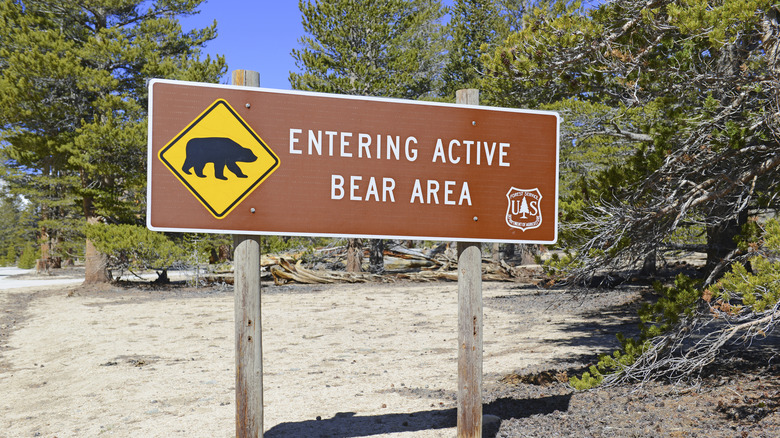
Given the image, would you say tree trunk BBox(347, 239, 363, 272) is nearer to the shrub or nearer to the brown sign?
the shrub

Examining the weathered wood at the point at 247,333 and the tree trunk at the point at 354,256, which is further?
the tree trunk at the point at 354,256

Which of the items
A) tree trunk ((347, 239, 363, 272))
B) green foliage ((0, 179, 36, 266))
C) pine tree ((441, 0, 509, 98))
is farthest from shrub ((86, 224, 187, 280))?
green foliage ((0, 179, 36, 266))

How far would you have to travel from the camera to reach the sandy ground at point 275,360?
5.62 m

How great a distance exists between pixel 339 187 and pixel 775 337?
26.7 feet

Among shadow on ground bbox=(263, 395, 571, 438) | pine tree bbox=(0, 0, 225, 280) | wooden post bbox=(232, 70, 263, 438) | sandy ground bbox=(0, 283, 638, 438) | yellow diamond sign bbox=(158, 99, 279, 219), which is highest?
pine tree bbox=(0, 0, 225, 280)

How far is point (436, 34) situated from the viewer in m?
31.2

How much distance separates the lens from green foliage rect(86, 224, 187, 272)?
17.9 metres

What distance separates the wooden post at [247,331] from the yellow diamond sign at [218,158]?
0.24 meters

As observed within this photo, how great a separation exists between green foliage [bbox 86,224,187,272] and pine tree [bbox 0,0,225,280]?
3.32 ft

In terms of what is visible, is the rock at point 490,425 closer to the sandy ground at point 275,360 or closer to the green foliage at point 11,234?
the sandy ground at point 275,360

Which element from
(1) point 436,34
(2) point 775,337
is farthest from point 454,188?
(1) point 436,34

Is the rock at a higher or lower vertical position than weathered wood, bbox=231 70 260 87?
lower

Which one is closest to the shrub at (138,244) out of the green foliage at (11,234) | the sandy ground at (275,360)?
the sandy ground at (275,360)

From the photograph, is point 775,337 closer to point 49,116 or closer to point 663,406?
point 663,406
